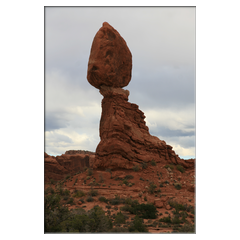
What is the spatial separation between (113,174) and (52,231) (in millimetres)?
14367

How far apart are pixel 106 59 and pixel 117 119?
7327 mm

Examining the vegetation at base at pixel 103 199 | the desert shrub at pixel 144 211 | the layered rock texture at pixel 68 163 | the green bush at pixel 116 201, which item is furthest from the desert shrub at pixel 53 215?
the layered rock texture at pixel 68 163

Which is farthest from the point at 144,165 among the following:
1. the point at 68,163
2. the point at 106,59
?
the point at 68,163

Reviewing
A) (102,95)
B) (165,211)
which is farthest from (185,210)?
(102,95)

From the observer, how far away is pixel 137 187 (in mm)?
19297

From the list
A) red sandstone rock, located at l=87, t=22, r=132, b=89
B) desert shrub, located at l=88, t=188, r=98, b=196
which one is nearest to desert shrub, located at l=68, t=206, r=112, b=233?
desert shrub, located at l=88, t=188, r=98, b=196

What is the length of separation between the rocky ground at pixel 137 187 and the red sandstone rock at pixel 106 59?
10749mm

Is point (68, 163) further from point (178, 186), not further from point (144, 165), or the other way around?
point (178, 186)

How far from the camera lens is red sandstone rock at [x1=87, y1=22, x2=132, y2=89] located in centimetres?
2497

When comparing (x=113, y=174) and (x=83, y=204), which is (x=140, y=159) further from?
(x=83, y=204)

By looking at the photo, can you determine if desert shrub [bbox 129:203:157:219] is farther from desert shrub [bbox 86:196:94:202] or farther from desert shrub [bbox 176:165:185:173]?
desert shrub [bbox 176:165:185:173]

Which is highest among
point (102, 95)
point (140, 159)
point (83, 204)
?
point (102, 95)

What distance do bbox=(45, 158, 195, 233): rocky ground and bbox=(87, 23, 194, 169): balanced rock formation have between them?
50.3 inches

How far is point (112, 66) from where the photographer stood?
25.4 m
